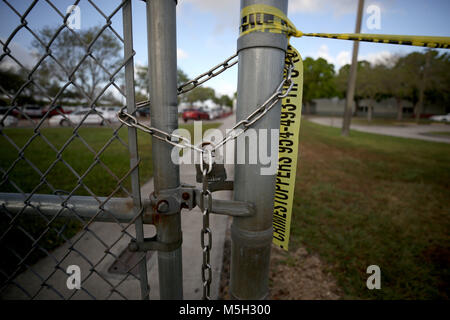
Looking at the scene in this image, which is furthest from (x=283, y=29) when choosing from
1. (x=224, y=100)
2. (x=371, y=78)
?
(x=224, y=100)

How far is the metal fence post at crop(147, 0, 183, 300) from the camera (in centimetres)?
76

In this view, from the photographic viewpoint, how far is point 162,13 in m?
0.75

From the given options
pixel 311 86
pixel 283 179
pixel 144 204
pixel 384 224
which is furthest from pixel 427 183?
pixel 311 86

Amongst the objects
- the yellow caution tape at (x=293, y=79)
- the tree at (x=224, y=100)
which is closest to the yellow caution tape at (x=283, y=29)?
the yellow caution tape at (x=293, y=79)

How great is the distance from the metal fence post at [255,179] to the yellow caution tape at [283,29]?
0.7 inches

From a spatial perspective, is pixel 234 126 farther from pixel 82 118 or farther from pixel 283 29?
pixel 82 118

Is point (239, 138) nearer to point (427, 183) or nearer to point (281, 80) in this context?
point (281, 80)

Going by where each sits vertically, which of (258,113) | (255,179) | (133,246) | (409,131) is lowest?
(409,131)

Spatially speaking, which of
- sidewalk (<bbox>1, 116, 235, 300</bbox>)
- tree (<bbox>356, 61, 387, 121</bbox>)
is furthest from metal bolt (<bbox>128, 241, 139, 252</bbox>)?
tree (<bbox>356, 61, 387, 121</bbox>)

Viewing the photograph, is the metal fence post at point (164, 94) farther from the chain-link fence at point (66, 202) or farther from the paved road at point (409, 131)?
the paved road at point (409, 131)

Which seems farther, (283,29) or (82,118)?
(82,118)

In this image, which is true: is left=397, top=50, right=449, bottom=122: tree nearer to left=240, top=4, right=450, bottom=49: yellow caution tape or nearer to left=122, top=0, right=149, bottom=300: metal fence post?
left=240, top=4, right=450, bottom=49: yellow caution tape

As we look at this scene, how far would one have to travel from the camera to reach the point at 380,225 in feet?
11.4

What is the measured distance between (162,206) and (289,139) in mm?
562
